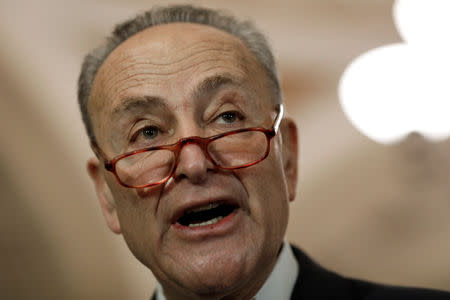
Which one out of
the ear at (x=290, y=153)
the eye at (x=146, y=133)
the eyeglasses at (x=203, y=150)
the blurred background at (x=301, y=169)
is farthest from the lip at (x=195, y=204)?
the blurred background at (x=301, y=169)

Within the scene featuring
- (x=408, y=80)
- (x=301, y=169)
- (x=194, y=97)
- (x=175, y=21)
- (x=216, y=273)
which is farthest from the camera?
(x=301, y=169)

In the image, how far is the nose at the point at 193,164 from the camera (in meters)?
1.66

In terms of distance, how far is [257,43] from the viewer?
7.28ft

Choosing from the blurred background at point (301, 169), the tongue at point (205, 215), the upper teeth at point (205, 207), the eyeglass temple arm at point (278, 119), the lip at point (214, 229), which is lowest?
the blurred background at point (301, 169)

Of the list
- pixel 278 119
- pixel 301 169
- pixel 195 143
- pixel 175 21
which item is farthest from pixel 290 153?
pixel 301 169

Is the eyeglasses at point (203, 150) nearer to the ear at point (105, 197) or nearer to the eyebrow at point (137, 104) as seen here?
the eyebrow at point (137, 104)

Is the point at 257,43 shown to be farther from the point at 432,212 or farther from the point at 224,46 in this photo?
the point at 432,212

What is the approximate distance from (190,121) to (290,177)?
2.10 feet

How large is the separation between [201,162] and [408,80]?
2.92 metres

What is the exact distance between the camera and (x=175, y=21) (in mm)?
2223

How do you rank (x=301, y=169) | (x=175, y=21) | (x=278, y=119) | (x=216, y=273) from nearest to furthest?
(x=216, y=273) → (x=278, y=119) → (x=175, y=21) → (x=301, y=169)

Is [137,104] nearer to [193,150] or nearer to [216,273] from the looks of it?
[193,150]

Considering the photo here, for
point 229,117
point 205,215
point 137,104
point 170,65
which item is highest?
point 170,65

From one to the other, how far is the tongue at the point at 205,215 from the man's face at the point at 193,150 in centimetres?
2
